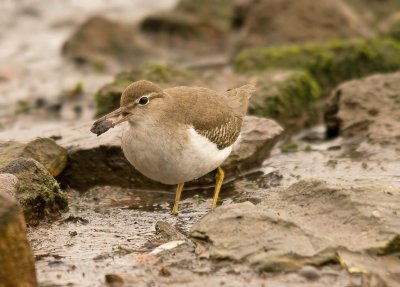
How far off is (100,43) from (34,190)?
37.5 feet

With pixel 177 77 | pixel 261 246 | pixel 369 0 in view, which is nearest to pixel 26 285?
pixel 261 246

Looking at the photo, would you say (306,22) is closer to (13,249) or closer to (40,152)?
(40,152)

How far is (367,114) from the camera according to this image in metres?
12.3

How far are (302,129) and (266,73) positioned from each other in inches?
57.4

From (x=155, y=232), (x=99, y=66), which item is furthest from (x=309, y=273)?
(x=99, y=66)

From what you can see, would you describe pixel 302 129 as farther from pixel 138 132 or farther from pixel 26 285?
pixel 26 285

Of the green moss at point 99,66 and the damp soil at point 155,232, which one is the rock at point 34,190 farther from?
the green moss at point 99,66

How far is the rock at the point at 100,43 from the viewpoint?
1948 cm

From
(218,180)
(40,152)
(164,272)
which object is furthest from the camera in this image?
(218,180)

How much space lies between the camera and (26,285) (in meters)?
6.29

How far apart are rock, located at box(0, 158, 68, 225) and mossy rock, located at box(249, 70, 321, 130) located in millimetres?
4895

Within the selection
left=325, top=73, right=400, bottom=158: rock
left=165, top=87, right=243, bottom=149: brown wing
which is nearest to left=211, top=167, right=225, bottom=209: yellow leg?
left=165, top=87, right=243, bottom=149: brown wing

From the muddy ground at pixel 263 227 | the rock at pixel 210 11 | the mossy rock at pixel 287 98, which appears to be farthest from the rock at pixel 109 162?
the rock at pixel 210 11

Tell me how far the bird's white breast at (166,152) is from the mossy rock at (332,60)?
278 inches
